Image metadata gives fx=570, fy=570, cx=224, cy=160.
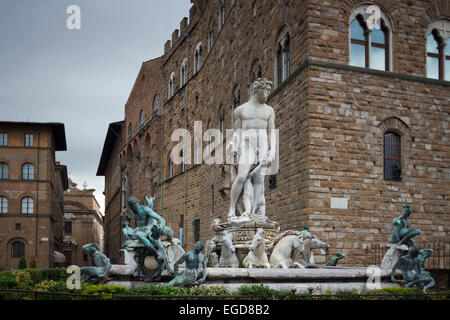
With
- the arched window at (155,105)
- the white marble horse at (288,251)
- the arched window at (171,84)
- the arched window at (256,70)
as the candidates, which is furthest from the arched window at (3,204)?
the white marble horse at (288,251)

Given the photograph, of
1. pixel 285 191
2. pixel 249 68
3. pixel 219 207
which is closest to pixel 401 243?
pixel 285 191

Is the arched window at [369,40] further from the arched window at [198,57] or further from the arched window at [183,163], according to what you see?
the arched window at [183,163]

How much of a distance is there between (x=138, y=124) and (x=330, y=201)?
34.1m

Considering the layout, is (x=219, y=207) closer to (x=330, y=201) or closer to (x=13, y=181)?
(x=330, y=201)

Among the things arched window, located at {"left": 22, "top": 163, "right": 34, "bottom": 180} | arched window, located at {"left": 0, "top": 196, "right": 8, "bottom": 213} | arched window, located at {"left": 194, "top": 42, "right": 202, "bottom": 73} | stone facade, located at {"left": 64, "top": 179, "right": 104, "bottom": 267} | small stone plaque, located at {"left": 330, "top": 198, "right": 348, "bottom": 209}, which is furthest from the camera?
stone facade, located at {"left": 64, "top": 179, "right": 104, "bottom": 267}

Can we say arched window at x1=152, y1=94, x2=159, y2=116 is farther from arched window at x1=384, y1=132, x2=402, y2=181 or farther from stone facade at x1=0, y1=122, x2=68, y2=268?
arched window at x1=384, y1=132, x2=402, y2=181

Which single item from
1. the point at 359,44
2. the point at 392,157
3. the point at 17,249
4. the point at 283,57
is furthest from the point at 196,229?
the point at 17,249

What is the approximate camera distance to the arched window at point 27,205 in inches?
1743

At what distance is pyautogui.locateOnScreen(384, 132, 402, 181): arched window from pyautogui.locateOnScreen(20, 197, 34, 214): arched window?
34.5 metres

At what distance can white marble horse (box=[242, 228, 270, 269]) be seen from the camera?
975 centimetres

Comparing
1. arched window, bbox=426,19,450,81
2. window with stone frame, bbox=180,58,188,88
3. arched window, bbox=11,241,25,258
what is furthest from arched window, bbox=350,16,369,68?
arched window, bbox=11,241,25,258
